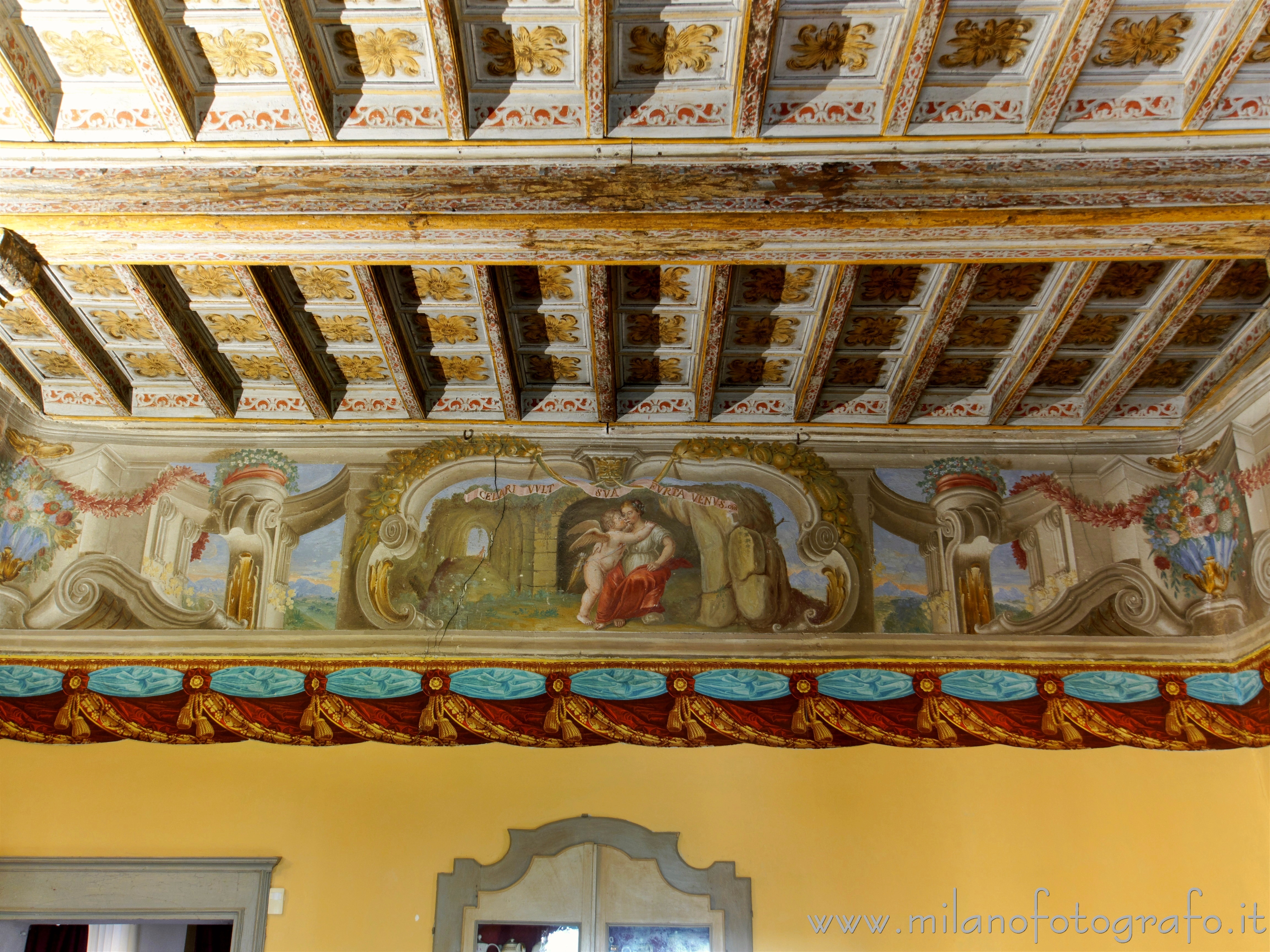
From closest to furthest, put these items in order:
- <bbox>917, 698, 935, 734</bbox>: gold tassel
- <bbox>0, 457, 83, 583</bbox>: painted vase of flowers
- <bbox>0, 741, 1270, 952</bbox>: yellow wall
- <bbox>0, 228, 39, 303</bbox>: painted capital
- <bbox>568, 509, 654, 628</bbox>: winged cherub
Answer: <bbox>0, 228, 39, 303</bbox>: painted capital → <bbox>0, 741, 1270, 952</bbox>: yellow wall → <bbox>917, 698, 935, 734</bbox>: gold tassel → <bbox>0, 457, 83, 583</bbox>: painted vase of flowers → <bbox>568, 509, 654, 628</bbox>: winged cherub

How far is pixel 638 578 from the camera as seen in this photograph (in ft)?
27.2

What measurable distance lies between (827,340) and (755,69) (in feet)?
8.89

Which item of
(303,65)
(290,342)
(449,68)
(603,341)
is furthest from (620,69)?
(290,342)

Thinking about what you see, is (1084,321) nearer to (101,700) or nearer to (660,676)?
(660,676)

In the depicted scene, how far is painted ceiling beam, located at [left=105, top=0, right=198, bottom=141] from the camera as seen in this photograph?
5227 millimetres

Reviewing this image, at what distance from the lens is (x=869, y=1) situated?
5.29 meters

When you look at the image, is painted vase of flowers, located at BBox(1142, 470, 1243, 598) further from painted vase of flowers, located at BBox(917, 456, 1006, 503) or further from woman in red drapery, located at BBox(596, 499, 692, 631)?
woman in red drapery, located at BBox(596, 499, 692, 631)

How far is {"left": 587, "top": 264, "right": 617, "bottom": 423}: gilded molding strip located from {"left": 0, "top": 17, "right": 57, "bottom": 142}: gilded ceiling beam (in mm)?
3377

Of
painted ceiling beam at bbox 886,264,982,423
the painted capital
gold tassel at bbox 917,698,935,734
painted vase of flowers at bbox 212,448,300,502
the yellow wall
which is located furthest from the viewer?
painted vase of flowers at bbox 212,448,300,502

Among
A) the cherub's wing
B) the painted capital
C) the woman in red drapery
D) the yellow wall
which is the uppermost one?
the painted capital

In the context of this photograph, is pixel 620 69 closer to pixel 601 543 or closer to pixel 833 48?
pixel 833 48

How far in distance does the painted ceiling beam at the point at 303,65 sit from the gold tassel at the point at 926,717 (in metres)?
5.86

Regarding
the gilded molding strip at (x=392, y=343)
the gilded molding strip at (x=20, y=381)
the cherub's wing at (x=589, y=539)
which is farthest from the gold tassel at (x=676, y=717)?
the gilded molding strip at (x=20, y=381)

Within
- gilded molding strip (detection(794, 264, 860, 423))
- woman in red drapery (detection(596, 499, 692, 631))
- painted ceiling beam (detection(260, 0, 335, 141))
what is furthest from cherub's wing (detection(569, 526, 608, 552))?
painted ceiling beam (detection(260, 0, 335, 141))
